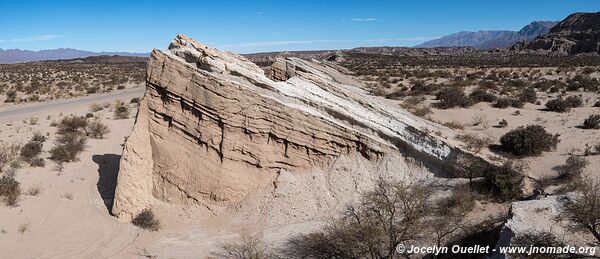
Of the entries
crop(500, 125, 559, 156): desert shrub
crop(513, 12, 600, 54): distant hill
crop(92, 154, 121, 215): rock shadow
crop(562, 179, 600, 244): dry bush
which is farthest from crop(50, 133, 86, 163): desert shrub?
crop(513, 12, 600, 54): distant hill

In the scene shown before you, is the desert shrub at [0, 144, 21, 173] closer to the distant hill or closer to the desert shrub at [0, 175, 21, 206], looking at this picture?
the desert shrub at [0, 175, 21, 206]

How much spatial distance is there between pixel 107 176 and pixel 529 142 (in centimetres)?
1172

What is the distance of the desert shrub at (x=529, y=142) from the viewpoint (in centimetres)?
1170

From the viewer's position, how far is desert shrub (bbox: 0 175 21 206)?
976 cm

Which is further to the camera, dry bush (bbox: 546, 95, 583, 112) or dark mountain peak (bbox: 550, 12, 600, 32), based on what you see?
dark mountain peak (bbox: 550, 12, 600, 32)

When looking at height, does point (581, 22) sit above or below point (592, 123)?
above

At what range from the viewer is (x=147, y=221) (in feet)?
29.2

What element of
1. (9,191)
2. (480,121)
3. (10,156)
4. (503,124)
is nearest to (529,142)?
(503,124)

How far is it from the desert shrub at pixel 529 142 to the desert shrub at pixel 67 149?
42.6ft

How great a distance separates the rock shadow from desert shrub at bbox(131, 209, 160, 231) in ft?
3.28

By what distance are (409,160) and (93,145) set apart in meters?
11.1

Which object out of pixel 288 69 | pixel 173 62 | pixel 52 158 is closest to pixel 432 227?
pixel 173 62

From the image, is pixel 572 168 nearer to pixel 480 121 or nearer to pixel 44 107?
pixel 480 121

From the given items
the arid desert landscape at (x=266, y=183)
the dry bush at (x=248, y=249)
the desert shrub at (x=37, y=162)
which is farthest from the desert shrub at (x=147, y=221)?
the desert shrub at (x=37, y=162)
